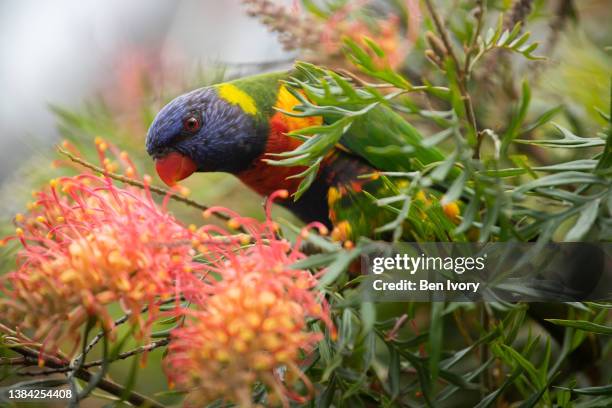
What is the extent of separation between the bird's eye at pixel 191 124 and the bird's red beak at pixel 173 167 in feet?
0.14

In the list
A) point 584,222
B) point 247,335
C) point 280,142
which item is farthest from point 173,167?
point 584,222

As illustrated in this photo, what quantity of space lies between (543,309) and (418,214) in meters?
0.40

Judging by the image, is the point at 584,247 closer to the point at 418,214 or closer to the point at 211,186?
the point at 418,214

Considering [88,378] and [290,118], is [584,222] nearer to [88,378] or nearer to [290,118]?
[88,378]

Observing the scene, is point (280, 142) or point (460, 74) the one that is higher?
point (460, 74)

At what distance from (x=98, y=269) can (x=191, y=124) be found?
51cm

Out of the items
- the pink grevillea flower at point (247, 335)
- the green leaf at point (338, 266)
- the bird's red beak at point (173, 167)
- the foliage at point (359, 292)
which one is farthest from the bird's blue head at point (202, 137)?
the green leaf at point (338, 266)

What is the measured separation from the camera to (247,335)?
1.61 feet

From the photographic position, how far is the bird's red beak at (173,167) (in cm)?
100

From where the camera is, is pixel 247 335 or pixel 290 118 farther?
pixel 290 118

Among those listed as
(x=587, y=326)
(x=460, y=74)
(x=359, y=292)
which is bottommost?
(x=587, y=326)

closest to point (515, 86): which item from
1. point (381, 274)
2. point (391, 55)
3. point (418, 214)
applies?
point (391, 55)

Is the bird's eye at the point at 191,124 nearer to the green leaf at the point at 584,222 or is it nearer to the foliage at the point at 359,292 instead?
the foliage at the point at 359,292

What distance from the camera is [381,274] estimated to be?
0.57m
